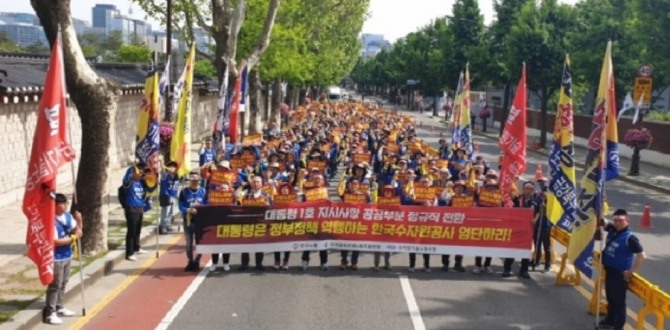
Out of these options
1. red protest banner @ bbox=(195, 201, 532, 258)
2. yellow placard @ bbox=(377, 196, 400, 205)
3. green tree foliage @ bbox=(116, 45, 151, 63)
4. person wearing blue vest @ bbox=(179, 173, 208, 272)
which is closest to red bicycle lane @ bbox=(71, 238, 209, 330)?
person wearing blue vest @ bbox=(179, 173, 208, 272)

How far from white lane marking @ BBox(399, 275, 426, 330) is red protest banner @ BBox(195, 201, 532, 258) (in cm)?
77

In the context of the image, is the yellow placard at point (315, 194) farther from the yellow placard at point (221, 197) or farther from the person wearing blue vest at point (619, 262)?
the person wearing blue vest at point (619, 262)

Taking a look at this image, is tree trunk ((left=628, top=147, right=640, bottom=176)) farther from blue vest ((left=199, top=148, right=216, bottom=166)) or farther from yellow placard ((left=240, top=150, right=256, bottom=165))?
blue vest ((left=199, top=148, right=216, bottom=166))

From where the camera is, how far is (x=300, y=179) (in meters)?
16.0

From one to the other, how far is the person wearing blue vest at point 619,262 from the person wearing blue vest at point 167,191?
27.9ft

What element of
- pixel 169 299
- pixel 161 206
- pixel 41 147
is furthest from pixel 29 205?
pixel 161 206

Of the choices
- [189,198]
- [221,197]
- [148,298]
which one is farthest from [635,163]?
[148,298]

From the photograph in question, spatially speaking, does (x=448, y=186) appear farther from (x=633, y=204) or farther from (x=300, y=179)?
(x=633, y=204)

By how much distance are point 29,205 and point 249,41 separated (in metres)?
26.6

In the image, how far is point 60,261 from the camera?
9.84 m

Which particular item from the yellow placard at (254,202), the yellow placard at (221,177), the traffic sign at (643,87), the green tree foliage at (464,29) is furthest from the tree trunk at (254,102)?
the green tree foliage at (464,29)

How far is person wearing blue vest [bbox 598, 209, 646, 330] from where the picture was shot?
9727 millimetres

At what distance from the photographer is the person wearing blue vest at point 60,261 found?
9805 millimetres

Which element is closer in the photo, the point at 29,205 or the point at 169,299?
the point at 29,205
